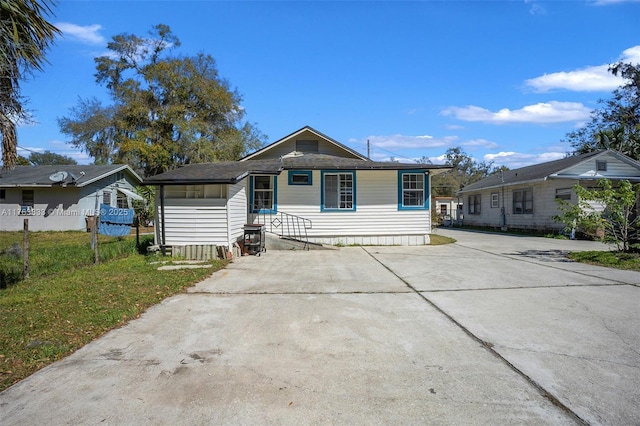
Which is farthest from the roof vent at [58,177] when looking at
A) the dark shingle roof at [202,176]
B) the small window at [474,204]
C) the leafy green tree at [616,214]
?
the small window at [474,204]

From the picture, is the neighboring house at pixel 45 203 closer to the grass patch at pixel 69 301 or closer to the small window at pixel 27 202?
the small window at pixel 27 202

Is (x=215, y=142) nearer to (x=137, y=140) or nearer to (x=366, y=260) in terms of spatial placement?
(x=137, y=140)

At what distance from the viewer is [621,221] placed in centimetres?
1089

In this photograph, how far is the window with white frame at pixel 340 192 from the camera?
49.2 feet

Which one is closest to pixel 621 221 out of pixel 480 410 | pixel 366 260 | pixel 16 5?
pixel 366 260

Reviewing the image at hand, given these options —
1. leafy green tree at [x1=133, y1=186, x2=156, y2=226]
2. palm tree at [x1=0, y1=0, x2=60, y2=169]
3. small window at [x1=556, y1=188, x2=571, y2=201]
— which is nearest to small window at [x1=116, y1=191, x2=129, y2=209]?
leafy green tree at [x1=133, y1=186, x2=156, y2=226]

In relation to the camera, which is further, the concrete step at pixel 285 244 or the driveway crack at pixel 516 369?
the concrete step at pixel 285 244

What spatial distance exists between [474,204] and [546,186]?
9.16 meters

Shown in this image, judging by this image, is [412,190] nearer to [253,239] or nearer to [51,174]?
[253,239]

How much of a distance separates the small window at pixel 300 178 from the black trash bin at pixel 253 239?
2865mm

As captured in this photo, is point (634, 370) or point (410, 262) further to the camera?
point (410, 262)

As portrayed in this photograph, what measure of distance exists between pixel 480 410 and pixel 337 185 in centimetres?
1252

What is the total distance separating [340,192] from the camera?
1504cm

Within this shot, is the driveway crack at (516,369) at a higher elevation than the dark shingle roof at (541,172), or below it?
below
